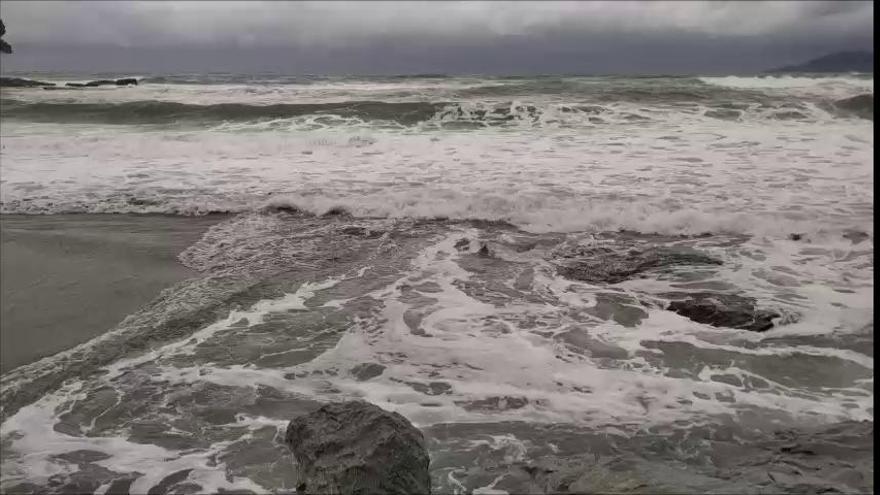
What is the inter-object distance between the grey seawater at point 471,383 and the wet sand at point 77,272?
0.75 ft

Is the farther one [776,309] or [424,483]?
[776,309]

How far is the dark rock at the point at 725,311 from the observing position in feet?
14.2

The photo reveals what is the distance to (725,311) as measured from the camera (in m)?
4.46

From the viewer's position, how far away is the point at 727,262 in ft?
18.9

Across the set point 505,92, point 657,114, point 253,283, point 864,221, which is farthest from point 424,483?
point 505,92

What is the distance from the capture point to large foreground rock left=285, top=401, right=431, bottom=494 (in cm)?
224

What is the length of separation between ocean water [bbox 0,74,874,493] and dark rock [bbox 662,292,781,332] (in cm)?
9

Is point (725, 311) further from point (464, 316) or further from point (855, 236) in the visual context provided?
point (855, 236)

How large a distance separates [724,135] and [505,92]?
8.96 metres

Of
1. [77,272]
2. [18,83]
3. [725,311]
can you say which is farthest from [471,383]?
[18,83]

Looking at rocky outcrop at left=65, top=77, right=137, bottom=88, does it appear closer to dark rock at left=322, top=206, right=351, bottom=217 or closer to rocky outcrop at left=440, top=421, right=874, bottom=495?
dark rock at left=322, top=206, right=351, bottom=217

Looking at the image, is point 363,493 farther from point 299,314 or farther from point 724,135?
point 724,135

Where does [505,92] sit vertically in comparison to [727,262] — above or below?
above

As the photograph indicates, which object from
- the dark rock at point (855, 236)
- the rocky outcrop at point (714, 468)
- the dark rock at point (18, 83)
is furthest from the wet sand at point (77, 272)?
the dark rock at point (18, 83)
